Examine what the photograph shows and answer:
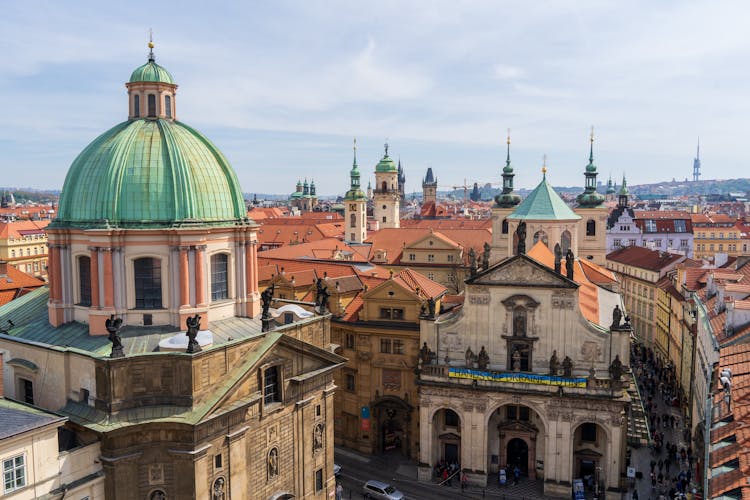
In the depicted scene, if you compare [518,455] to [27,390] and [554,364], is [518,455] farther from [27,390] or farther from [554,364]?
[27,390]

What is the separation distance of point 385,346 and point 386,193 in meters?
81.4

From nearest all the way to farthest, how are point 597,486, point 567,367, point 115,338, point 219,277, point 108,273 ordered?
point 115,338, point 108,273, point 219,277, point 567,367, point 597,486

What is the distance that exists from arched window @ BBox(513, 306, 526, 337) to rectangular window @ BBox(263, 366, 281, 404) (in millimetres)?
20820

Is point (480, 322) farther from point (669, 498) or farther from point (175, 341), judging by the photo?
point (175, 341)

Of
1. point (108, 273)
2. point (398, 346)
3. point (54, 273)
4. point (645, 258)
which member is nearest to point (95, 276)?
point (108, 273)

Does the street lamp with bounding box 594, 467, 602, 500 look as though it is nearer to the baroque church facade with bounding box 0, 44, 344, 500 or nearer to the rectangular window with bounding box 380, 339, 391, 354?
the rectangular window with bounding box 380, 339, 391, 354

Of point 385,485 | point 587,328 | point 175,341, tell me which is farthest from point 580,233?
point 175,341

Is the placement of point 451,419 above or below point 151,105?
below

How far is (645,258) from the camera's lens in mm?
95625

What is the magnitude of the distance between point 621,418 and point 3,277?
60.9 meters

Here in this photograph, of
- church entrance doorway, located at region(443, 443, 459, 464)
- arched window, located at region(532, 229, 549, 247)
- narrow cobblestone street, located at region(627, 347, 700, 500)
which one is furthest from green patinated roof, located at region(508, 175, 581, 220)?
church entrance doorway, located at region(443, 443, 459, 464)

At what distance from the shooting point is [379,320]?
2203 inches

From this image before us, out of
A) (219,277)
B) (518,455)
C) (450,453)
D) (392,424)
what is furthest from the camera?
(392,424)

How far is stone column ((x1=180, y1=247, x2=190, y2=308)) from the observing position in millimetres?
36438
